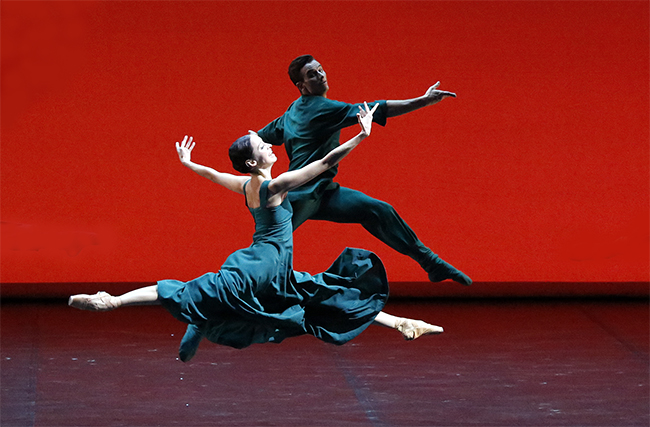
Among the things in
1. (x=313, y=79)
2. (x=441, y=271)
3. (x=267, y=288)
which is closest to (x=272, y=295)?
(x=267, y=288)

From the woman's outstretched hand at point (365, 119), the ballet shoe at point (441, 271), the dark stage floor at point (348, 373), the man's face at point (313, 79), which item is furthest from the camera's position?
the dark stage floor at point (348, 373)

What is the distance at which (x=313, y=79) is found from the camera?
4121 millimetres

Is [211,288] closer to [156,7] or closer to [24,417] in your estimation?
[24,417]

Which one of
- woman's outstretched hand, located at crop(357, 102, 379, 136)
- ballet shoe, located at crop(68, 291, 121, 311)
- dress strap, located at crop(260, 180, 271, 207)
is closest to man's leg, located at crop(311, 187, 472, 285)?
dress strap, located at crop(260, 180, 271, 207)

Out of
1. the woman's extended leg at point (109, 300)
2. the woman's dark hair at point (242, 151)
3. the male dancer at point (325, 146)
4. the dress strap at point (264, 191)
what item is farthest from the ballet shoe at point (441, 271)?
the woman's extended leg at point (109, 300)

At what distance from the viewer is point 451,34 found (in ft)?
27.0

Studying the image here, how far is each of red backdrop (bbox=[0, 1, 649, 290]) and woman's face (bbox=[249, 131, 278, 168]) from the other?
3.74 metres

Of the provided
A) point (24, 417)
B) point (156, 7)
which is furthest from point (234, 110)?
point (24, 417)

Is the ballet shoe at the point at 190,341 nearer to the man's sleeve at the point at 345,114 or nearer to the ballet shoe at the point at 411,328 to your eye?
the ballet shoe at the point at 411,328

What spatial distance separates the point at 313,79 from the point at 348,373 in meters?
4.67

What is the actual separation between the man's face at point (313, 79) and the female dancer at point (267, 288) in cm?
29

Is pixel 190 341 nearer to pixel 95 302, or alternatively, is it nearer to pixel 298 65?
pixel 95 302

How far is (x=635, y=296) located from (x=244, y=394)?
4.50 metres

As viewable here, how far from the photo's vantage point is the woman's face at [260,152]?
4.07 metres
